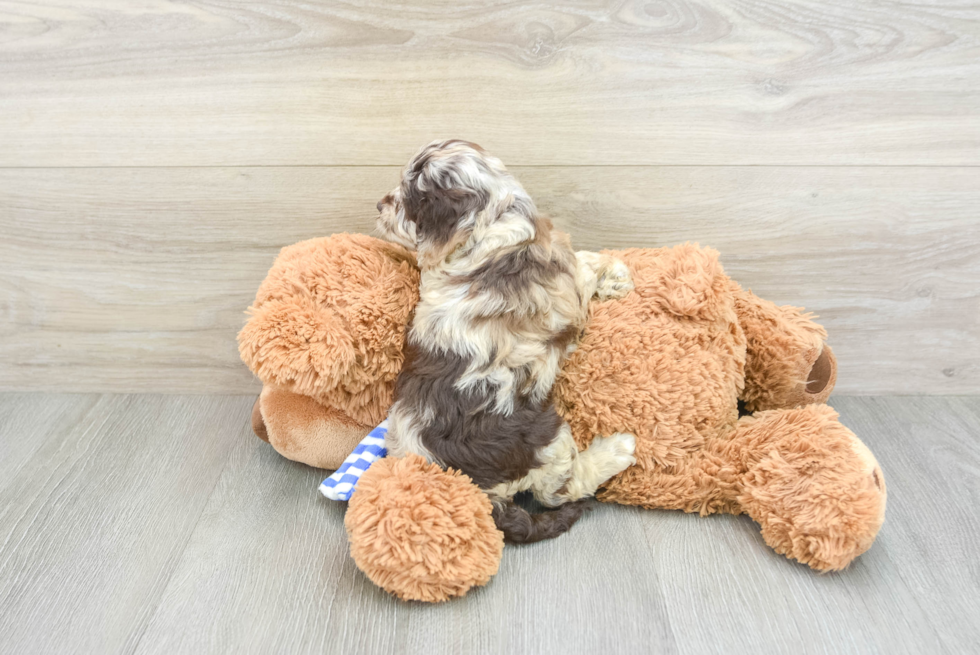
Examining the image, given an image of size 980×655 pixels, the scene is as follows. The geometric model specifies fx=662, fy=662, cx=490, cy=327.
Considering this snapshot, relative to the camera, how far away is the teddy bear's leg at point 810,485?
3.34 ft

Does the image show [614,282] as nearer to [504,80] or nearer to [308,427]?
[504,80]

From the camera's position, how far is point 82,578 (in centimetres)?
110

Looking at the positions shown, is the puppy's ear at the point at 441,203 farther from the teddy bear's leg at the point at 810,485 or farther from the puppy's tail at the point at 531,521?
the teddy bear's leg at the point at 810,485

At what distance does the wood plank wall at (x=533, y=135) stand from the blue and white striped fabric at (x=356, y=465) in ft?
1.53

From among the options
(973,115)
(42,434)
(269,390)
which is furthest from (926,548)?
(42,434)

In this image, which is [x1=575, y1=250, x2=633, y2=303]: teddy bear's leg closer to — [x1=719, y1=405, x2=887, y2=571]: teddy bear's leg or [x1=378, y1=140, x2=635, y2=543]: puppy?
[x1=378, y1=140, x2=635, y2=543]: puppy

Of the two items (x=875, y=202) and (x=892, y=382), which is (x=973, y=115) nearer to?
(x=875, y=202)

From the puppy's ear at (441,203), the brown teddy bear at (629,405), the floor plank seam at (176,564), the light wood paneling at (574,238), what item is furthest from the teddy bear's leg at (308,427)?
the puppy's ear at (441,203)

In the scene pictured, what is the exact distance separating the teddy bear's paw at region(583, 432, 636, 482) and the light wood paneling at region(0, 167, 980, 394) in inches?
17.1

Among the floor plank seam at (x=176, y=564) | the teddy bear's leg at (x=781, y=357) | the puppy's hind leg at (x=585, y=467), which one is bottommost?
the floor plank seam at (x=176, y=564)

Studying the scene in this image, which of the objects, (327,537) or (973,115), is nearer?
(327,537)

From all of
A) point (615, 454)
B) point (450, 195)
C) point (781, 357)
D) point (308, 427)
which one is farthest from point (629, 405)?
point (308, 427)

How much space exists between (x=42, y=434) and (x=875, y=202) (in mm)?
1848

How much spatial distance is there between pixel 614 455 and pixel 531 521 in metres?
0.18
